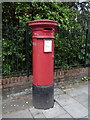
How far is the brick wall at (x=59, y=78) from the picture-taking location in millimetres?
3137

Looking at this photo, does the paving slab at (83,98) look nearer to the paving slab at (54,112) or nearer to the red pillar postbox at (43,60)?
the paving slab at (54,112)

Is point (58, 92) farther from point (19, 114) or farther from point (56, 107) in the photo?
point (19, 114)

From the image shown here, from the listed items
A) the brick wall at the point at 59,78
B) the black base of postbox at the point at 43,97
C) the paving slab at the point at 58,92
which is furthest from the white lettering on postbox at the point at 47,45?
the paving slab at the point at 58,92

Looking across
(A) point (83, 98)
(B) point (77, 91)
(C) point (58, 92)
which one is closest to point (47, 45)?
(C) point (58, 92)

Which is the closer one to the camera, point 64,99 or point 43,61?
point 43,61

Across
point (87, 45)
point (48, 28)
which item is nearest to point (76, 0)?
point (87, 45)

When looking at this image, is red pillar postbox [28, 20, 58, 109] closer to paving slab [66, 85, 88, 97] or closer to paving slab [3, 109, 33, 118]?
paving slab [3, 109, 33, 118]

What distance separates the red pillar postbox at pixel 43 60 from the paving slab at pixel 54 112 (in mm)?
97

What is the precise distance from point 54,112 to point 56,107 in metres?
0.20

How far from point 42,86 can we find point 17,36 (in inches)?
58.9

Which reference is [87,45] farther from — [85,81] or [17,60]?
[17,60]

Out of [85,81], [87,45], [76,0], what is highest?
[76,0]

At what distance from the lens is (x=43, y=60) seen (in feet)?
8.13

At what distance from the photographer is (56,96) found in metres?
3.25
